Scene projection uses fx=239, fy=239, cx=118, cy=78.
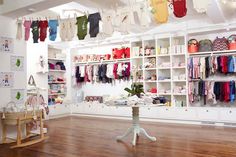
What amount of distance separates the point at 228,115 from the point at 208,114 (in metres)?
0.45

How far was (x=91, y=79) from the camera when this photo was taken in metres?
8.34

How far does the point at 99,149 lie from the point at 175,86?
3501 millimetres

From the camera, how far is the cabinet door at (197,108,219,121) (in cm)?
580

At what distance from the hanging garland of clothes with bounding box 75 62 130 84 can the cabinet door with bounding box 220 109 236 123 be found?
2.97m

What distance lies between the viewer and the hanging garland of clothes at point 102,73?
7555 mm

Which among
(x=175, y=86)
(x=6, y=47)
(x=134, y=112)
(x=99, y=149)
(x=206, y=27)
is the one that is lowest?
(x=99, y=149)

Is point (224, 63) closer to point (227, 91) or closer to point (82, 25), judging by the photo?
point (227, 91)

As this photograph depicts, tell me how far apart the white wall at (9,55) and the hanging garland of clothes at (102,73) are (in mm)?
3204

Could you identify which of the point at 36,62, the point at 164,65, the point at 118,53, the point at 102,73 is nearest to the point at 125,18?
the point at 164,65

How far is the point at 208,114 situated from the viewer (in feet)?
19.3

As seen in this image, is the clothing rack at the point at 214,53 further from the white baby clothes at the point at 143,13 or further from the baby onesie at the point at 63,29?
the baby onesie at the point at 63,29

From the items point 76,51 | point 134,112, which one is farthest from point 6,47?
point 76,51

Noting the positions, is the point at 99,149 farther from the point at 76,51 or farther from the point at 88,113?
the point at 76,51

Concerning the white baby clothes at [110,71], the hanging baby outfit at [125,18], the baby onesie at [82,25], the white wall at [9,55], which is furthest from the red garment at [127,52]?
the white wall at [9,55]
